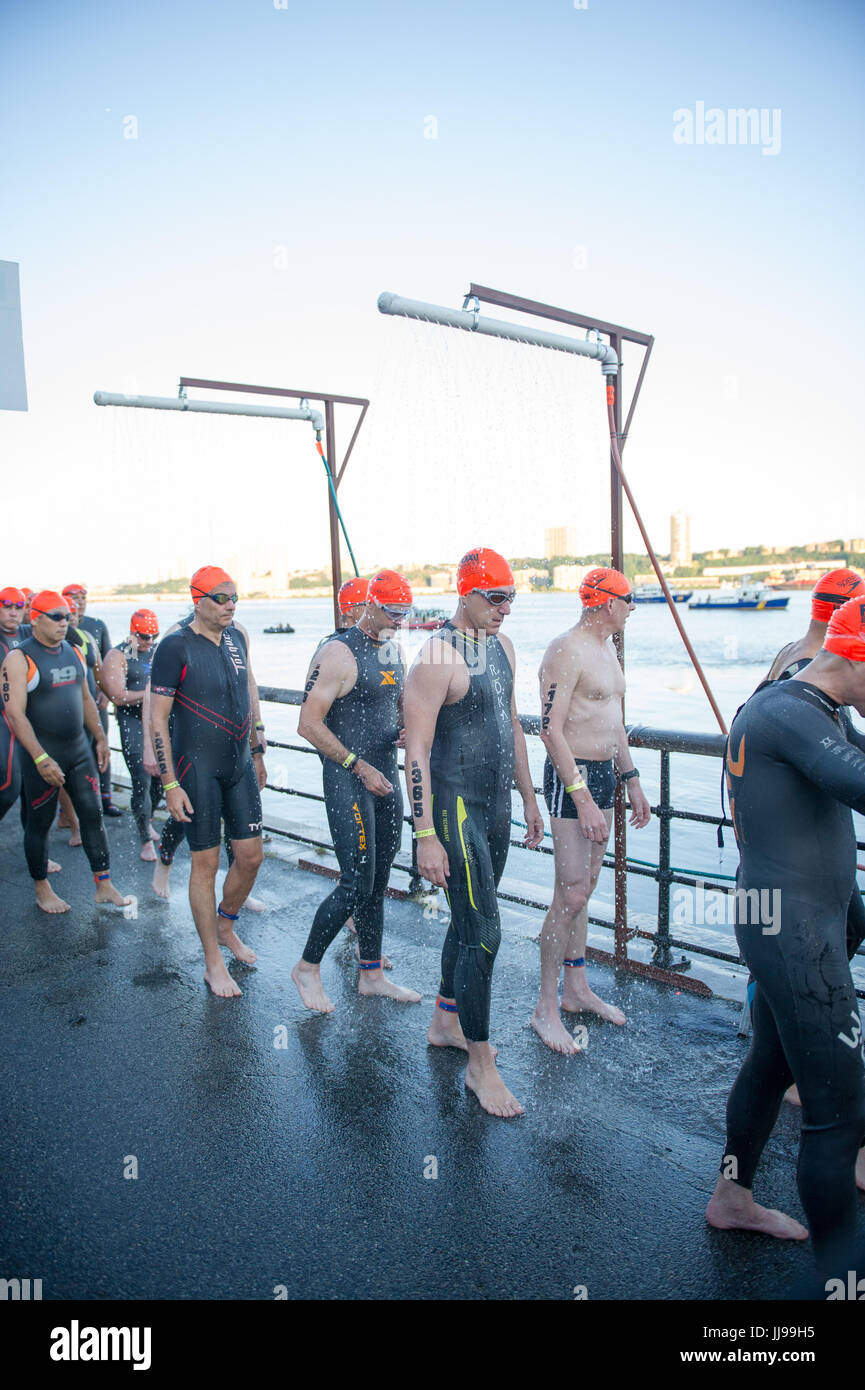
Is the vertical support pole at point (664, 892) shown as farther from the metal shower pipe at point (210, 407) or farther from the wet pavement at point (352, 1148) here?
the metal shower pipe at point (210, 407)

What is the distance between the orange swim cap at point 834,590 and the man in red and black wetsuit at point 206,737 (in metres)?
2.83

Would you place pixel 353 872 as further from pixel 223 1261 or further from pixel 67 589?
pixel 67 589

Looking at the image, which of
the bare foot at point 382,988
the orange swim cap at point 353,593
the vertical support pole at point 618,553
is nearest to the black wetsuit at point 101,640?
the orange swim cap at point 353,593

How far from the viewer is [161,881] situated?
6.07 meters

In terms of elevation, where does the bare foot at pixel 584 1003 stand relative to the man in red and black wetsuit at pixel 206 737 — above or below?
below

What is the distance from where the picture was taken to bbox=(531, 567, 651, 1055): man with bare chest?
3.79m

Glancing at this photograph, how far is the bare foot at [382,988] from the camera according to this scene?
4.27 m

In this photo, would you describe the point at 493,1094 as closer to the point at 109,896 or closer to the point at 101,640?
the point at 109,896

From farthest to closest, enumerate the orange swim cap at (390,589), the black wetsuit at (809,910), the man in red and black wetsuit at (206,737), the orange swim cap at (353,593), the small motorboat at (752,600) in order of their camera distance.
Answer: the small motorboat at (752,600), the orange swim cap at (353,593), the man in red and black wetsuit at (206,737), the orange swim cap at (390,589), the black wetsuit at (809,910)

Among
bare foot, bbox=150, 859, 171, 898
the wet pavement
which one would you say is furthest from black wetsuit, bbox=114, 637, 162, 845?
the wet pavement

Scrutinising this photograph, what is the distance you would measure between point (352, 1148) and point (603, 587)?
8.40 ft

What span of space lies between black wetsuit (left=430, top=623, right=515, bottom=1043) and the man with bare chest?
0.41 meters
